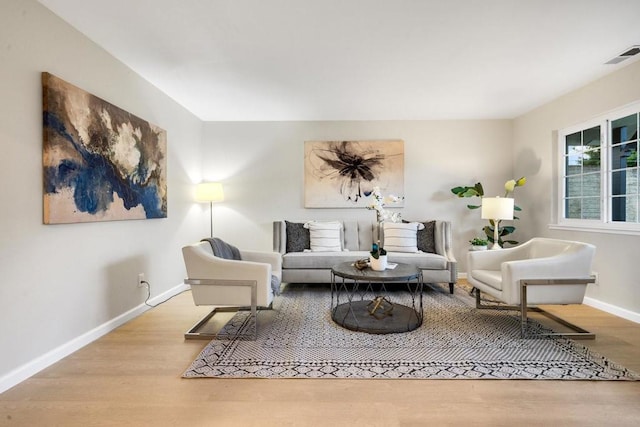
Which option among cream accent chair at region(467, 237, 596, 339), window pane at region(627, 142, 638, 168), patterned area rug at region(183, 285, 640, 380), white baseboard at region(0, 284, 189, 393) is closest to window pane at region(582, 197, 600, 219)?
window pane at region(627, 142, 638, 168)

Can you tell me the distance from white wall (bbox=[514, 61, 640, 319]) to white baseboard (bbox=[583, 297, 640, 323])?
1 cm

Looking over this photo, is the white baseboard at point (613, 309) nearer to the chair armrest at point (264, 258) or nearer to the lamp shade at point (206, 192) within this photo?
the chair armrest at point (264, 258)

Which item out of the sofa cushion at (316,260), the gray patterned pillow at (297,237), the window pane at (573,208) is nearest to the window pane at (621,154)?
the window pane at (573,208)

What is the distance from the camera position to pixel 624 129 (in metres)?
3.07

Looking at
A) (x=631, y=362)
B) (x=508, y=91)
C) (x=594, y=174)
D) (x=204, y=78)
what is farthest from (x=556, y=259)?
(x=204, y=78)

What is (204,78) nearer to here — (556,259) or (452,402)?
(452,402)

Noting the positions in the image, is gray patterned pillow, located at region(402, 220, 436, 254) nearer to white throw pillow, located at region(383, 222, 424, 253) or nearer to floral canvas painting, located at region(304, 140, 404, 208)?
white throw pillow, located at region(383, 222, 424, 253)

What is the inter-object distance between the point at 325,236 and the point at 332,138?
160cm

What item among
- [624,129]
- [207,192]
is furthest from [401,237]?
[207,192]

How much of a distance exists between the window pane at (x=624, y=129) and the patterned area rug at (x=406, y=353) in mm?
2136

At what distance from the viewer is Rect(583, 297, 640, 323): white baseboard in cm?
284

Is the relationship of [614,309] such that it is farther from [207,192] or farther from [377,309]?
[207,192]

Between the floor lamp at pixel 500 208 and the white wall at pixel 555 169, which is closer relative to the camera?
the white wall at pixel 555 169

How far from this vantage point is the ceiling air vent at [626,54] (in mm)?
2574
